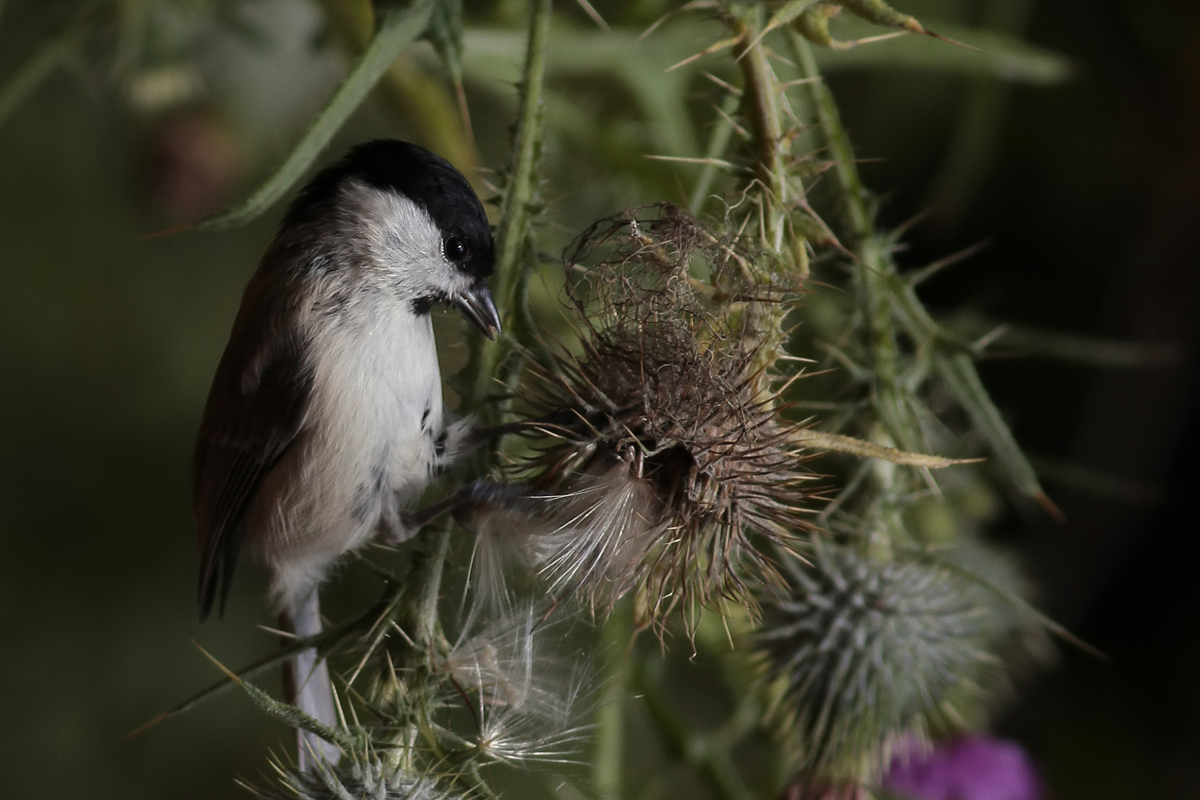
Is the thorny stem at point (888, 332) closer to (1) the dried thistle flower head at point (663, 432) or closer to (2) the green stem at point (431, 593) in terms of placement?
(1) the dried thistle flower head at point (663, 432)

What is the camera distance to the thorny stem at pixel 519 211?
2.99ft

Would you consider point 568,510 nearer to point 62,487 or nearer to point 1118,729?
point 1118,729

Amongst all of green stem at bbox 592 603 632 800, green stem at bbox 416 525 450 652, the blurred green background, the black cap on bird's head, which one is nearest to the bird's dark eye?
the black cap on bird's head

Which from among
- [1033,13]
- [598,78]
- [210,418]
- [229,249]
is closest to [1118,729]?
[1033,13]

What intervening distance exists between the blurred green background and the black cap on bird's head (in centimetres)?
69

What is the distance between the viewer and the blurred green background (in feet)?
7.00

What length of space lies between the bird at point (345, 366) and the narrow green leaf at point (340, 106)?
0.12 m

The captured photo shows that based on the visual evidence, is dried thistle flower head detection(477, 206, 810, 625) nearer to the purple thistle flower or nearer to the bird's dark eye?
the bird's dark eye

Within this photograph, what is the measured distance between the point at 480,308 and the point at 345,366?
19 cm

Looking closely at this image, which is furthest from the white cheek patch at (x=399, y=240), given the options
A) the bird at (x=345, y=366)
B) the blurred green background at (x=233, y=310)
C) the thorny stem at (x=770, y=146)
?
the blurred green background at (x=233, y=310)

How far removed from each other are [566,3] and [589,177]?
0.30 m

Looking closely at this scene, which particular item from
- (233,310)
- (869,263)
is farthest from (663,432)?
(233,310)

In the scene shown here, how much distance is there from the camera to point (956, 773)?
1412mm

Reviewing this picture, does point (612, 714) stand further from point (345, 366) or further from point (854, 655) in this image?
point (345, 366)
